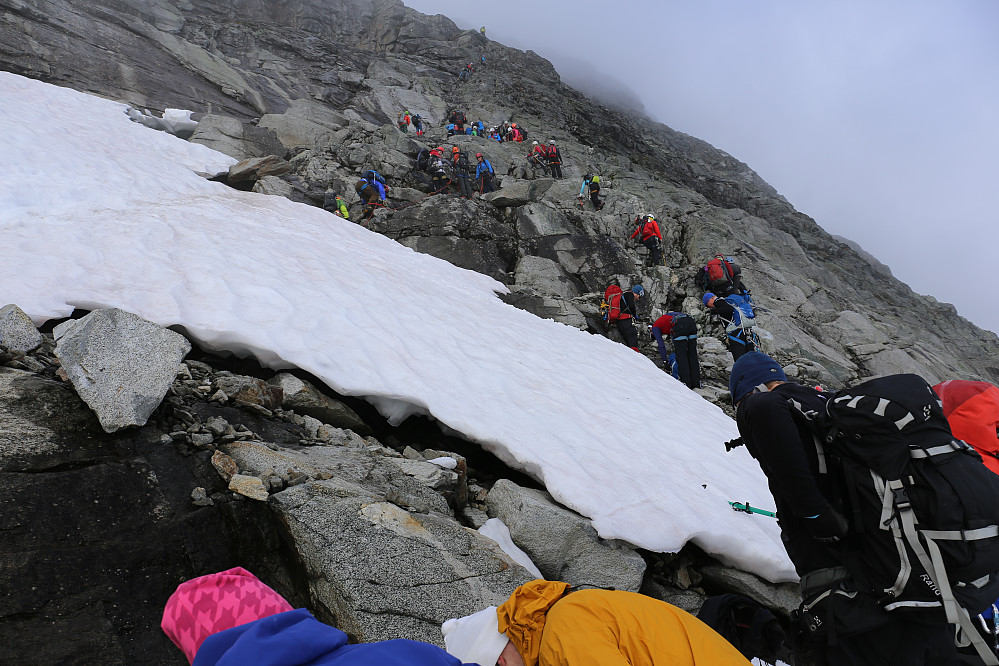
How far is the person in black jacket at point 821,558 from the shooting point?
2510 millimetres

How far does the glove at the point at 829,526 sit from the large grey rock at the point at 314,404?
4.40 meters

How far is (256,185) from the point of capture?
16.4m

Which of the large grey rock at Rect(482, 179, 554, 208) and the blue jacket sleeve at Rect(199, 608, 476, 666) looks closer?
the blue jacket sleeve at Rect(199, 608, 476, 666)

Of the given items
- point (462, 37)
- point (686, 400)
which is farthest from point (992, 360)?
point (462, 37)

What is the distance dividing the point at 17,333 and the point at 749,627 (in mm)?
6021

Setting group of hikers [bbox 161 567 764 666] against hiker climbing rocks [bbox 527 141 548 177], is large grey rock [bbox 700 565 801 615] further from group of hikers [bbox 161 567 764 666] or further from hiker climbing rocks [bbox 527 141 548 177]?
hiker climbing rocks [bbox 527 141 548 177]

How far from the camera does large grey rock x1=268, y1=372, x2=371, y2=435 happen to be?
17.6 feet

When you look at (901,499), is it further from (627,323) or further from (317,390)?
(627,323)

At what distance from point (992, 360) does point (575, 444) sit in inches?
1378

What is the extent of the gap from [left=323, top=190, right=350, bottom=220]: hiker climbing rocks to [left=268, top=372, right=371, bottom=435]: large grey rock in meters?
13.0

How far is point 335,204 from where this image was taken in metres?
18.2

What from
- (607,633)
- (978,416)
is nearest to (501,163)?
(978,416)

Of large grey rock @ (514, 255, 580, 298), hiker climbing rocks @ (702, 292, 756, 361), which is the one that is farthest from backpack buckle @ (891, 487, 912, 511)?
large grey rock @ (514, 255, 580, 298)

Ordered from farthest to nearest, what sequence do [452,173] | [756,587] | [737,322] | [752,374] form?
[452,173] < [737,322] < [756,587] < [752,374]
